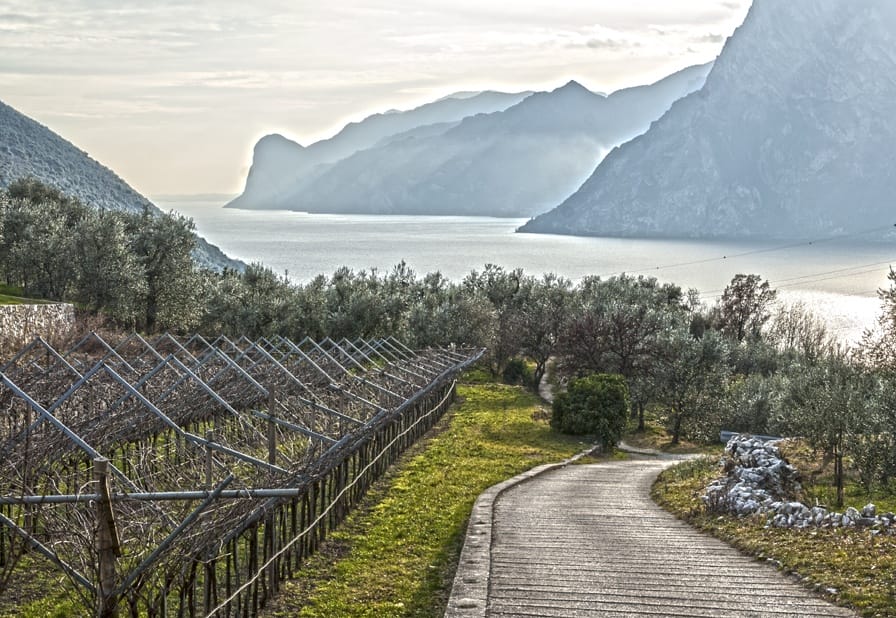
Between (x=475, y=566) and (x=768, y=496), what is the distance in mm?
8574

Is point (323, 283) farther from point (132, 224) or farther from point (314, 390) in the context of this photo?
point (314, 390)

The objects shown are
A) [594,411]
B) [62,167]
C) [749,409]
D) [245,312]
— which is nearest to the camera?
[594,411]

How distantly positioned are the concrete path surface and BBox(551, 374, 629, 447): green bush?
70.0ft

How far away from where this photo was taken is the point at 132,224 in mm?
71438

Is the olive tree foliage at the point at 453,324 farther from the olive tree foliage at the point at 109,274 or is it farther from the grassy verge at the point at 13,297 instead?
the grassy verge at the point at 13,297

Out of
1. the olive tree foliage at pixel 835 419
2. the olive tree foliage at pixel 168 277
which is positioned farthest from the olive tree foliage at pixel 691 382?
the olive tree foliage at pixel 168 277

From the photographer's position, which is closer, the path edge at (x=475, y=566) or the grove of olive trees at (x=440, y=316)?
the path edge at (x=475, y=566)

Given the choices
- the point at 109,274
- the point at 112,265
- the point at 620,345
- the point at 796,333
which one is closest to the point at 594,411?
the point at 620,345

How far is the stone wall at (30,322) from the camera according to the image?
46.3 meters

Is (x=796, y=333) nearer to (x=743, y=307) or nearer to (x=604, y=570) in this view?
(x=743, y=307)

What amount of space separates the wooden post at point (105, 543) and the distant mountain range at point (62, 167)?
402 ft

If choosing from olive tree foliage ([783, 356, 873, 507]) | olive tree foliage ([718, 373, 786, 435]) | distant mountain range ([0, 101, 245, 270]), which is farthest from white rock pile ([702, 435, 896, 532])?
distant mountain range ([0, 101, 245, 270])

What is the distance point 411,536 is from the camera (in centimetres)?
1875

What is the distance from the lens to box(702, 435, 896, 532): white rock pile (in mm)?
17484
